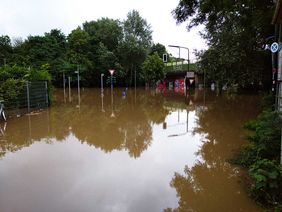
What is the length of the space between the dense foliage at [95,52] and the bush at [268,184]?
36.6 metres

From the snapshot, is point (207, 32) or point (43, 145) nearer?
point (43, 145)

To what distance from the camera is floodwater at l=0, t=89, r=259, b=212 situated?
4172 millimetres

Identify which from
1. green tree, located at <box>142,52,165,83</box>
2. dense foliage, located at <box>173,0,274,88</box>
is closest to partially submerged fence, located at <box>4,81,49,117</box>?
dense foliage, located at <box>173,0,274,88</box>

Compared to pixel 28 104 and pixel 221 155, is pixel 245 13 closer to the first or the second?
pixel 221 155

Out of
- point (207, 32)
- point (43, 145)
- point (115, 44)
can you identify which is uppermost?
point (115, 44)

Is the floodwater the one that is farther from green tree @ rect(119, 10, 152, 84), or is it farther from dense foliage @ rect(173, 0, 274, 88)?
green tree @ rect(119, 10, 152, 84)

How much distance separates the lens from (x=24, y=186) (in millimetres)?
4820

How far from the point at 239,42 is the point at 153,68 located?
28.4m

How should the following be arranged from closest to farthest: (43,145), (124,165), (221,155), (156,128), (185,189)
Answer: (185,189) < (124,165) < (221,155) < (43,145) < (156,128)

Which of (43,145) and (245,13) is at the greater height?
(245,13)

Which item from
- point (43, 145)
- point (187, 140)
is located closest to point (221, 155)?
point (187, 140)

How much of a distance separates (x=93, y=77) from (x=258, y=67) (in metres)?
33.4

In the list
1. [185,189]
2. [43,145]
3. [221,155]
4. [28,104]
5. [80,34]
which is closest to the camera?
[185,189]

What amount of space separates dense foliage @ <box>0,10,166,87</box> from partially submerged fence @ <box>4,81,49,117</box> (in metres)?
23.5
